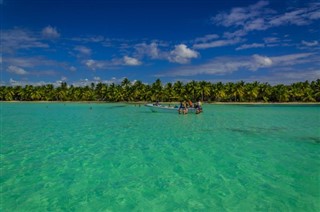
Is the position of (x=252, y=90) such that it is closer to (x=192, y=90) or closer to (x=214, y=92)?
(x=214, y=92)

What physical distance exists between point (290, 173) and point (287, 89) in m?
87.1

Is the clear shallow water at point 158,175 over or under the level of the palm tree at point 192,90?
under

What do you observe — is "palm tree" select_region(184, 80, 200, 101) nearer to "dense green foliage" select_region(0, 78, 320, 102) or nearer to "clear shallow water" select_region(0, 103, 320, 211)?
"dense green foliage" select_region(0, 78, 320, 102)

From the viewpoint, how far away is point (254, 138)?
17156 mm

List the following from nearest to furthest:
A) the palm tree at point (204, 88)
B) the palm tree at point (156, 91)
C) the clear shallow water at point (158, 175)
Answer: the clear shallow water at point (158, 175)
the palm tree at point (204, 88)
the palm tree at point (156, 91)

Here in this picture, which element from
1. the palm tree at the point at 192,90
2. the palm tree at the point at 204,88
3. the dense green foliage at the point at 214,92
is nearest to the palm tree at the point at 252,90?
the dense green foliage at the point at 214,92

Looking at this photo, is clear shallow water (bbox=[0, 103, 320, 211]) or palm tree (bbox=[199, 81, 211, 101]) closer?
clear shallow water (bbox=[0, 103, 320, 211])

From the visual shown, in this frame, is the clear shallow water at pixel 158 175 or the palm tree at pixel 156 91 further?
the palm tree at pixel 156 91

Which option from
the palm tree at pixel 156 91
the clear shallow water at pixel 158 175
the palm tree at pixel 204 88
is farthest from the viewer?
the palm tree at pixel 156 91

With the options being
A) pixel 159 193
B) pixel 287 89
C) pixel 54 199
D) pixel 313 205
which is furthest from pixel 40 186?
pixel 287 89

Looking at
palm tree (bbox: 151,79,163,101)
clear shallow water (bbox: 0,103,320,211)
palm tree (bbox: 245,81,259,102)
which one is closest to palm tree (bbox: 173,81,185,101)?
palm tree (bbox: 151,79,163,101)

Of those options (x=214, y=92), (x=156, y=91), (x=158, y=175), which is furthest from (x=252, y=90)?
(x=158, y=175)

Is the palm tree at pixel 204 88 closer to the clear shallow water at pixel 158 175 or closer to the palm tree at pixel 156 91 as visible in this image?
the palm tree at pixel 156 91

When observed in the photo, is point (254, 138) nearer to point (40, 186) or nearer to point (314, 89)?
point (40, 186)
